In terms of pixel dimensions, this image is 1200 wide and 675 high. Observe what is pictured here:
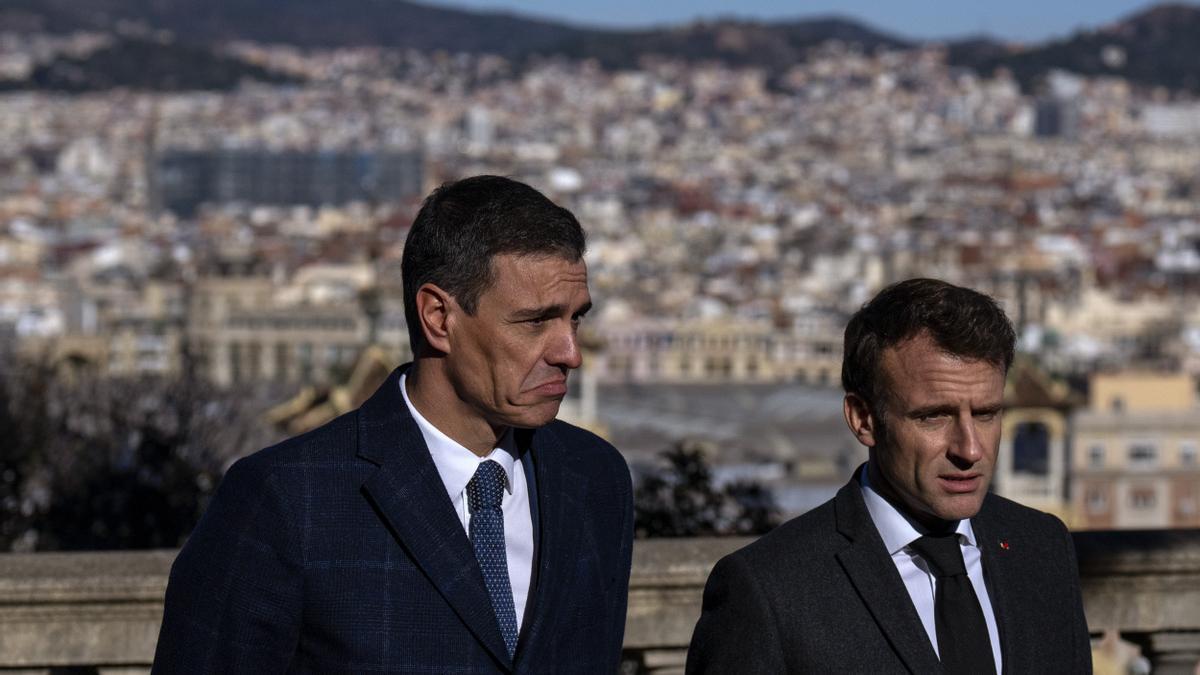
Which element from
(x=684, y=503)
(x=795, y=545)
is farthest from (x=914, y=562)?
(x=684, y=503)

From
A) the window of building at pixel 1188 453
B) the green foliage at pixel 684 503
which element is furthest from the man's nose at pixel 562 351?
the window of building at pixel 1188 453

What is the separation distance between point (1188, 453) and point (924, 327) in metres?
34.3

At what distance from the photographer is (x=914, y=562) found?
2920 millimetres

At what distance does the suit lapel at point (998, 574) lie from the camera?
2.90m

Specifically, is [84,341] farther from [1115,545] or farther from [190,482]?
[1115,545]

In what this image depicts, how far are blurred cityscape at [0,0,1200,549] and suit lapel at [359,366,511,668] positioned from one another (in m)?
→ 0.93

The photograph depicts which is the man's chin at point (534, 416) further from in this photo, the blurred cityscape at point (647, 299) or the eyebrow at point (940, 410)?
the blurred cityscape at point (647, 299)

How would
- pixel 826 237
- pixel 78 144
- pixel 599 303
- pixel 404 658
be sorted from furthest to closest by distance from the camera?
pixel 78 144 < pixel 826 237 < pixel 599 303 < pixel 404 658

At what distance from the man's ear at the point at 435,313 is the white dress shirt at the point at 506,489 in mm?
113

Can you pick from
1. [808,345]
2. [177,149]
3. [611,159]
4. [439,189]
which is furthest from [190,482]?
[611,159]

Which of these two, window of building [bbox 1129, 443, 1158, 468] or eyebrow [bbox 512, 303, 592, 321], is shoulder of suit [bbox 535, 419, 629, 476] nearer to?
eyebrow [bbox 512, 303, 592, 321]

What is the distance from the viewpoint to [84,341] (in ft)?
204

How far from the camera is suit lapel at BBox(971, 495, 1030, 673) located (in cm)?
290

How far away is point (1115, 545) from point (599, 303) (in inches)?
3016
